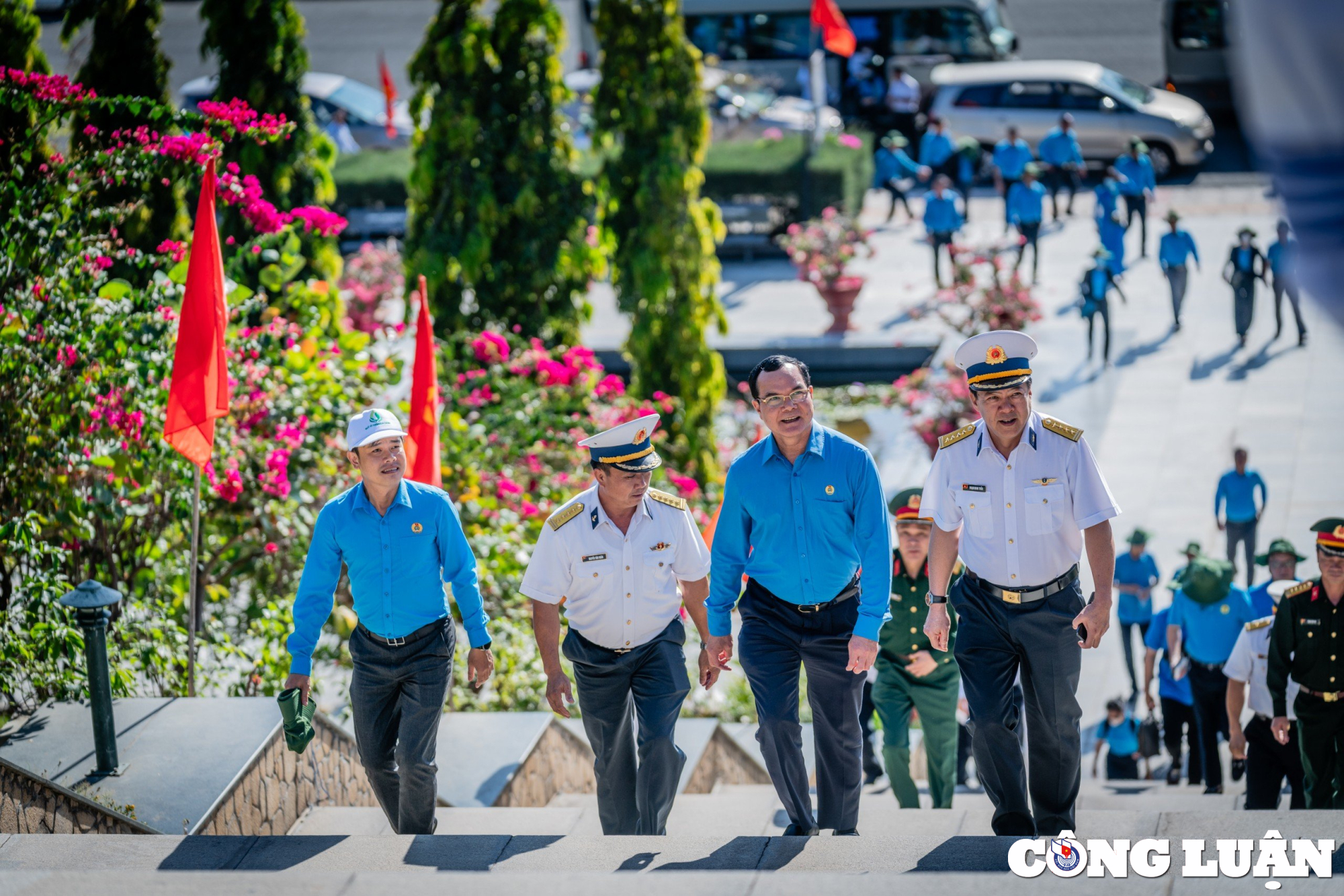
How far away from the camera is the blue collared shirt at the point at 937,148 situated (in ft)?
74.1

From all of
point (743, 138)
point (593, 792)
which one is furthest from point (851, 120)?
point (593, 792)

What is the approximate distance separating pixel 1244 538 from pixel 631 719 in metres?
7.34

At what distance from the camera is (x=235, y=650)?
7402 millimetres

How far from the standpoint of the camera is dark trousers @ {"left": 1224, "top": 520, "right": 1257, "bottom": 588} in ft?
36.9

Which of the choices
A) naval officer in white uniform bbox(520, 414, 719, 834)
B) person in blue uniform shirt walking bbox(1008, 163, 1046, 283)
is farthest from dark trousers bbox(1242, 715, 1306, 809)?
person in blue uniform shirt walking bbox(1008, 163, 1046, 283)

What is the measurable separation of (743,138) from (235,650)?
19.1 m

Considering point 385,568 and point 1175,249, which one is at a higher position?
point 1175,249

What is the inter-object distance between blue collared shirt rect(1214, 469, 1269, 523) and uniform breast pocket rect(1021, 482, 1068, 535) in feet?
21.7

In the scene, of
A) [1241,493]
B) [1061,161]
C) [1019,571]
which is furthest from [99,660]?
[1061,161]

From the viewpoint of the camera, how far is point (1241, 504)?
36.9ft

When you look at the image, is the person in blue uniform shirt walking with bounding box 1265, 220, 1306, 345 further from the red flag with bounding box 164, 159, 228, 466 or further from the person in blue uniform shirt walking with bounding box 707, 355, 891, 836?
the red flag with bounding box 164, 159, 228, 466

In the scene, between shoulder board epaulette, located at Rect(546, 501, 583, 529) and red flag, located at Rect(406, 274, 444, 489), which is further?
red flag, located at Rect(406, 274, 444, 489)

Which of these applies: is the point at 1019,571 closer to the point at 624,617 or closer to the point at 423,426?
the point at 624,617

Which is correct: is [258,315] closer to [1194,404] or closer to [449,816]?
[449,816]
